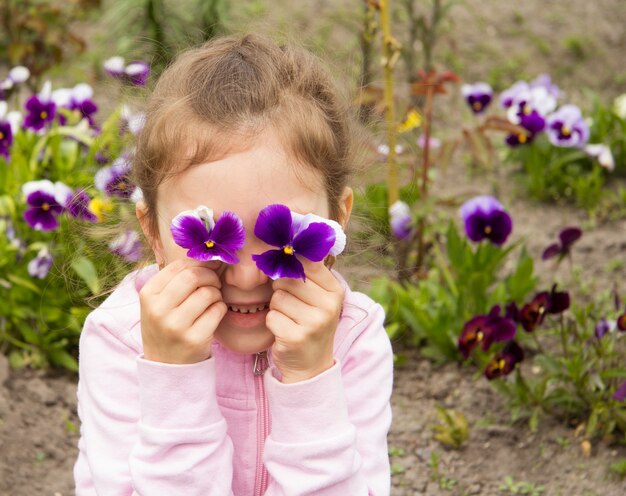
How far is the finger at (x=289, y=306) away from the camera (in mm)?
1601

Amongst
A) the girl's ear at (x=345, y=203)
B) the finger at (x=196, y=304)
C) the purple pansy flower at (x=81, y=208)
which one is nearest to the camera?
the finger at (x=196, y=304)

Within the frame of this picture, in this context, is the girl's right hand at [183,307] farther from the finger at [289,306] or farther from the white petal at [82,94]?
the white petal at [82,94]

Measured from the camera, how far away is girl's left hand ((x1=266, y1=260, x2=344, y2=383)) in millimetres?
1604

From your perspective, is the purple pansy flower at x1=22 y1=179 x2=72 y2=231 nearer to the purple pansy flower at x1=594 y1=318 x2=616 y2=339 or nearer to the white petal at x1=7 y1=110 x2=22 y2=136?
the white petal at x1=7 y1=110 x2=22 y2=136

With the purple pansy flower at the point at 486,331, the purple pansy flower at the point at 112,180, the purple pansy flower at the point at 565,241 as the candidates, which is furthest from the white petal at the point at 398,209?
the purple pansy flower at the point at 112,180

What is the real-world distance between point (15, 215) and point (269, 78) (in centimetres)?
174

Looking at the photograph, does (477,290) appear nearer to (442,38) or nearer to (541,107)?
(541,107)

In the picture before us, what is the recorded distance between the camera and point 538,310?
2.66 m

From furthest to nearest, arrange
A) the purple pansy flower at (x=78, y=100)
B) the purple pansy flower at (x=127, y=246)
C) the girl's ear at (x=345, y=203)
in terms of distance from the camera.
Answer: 1. the purple pansy flower at (x=78, y=100)
2. the purple pansy flower at (x=127, y=246)
3. the girl's ear at (x=345, y=203)

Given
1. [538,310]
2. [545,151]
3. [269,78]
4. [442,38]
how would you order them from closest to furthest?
[269,78] → [538,310] → [545,151] → [442,38]

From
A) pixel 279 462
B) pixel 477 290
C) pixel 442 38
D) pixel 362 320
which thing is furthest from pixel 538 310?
pixel 442 38

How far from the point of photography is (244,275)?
1.58m

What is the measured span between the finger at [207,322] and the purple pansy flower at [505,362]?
4.14 ft

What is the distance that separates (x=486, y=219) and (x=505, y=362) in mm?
532
